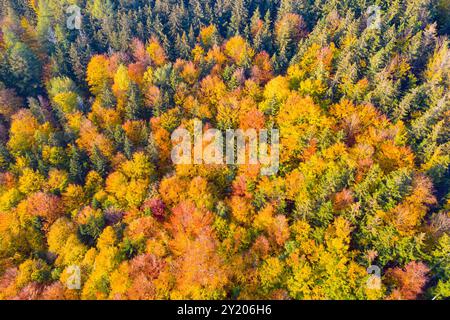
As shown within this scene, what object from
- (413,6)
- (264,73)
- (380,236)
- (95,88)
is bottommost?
(380,236)

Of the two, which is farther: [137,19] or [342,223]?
[137,19]

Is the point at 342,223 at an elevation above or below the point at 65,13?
below

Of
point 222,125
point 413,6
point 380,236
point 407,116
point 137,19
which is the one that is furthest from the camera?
point 137,19

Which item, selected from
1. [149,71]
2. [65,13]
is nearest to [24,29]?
[65,13]

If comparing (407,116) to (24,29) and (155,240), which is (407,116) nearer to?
(155,240)

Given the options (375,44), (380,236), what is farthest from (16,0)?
(380,236)

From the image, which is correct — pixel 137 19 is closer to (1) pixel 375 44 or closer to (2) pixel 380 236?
(1) pixel 375 44

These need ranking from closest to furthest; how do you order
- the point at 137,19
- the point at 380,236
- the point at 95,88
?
the point at 380,236, the point at 95,88, the point at 137,19
